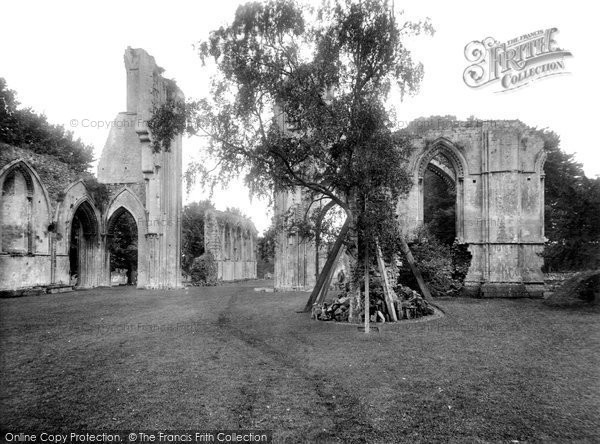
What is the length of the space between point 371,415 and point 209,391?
82.1 inches

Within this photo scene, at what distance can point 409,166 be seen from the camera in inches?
745

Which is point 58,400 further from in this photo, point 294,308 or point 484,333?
point 294,308

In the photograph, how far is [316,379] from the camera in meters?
5.76

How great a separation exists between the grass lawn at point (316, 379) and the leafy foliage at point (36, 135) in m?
24.0

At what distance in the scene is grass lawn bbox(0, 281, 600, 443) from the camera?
417 centimetres

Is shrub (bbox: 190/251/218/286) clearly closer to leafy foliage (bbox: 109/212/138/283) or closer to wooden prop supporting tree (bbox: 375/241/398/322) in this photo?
leafy foliage (bbox: 109/212/138/283)

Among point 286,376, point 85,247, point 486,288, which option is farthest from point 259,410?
point 85,247

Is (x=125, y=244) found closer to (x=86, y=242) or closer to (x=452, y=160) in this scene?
(x=86, y=242)

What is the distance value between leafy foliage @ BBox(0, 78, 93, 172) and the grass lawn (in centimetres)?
2396

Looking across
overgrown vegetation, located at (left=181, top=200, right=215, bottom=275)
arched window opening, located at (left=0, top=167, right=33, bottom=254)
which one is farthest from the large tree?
overgrown vegetation, located at (left=181, top=200, right=215, bottom=275)

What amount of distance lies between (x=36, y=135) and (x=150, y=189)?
15.5 meters

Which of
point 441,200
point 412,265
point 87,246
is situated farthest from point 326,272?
point 441,200

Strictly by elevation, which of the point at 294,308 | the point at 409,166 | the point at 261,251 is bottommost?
the point at 294,308

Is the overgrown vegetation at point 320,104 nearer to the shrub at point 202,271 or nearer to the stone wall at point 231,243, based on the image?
the shrub at point 202,271
